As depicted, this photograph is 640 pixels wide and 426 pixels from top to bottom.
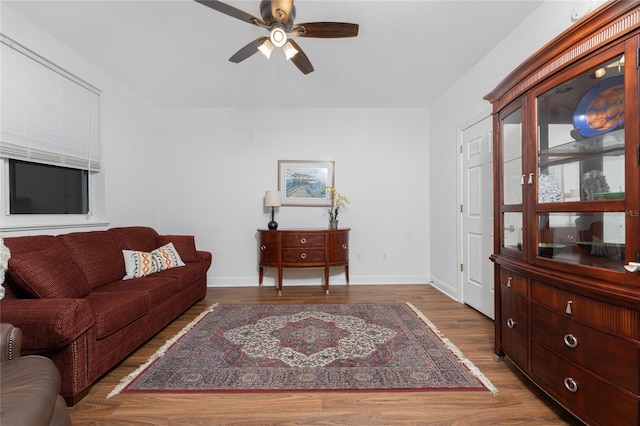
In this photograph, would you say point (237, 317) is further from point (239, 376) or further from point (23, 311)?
point (23, 311)

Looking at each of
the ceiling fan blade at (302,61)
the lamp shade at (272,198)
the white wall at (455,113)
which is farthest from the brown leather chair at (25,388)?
the white wall at (455,113)

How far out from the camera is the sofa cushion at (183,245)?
344cm

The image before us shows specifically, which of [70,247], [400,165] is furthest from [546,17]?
[70,247]

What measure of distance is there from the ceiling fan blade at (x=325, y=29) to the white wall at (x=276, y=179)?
2.21m

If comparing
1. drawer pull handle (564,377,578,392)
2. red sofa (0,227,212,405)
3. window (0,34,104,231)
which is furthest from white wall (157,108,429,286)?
drawer pull handle (564,377,578,392)

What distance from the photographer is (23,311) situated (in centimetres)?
152

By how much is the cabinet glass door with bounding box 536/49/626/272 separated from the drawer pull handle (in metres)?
0.56

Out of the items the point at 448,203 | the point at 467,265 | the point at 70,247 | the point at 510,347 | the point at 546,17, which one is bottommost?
the point at 510,347

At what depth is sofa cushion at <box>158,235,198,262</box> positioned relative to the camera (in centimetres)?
344

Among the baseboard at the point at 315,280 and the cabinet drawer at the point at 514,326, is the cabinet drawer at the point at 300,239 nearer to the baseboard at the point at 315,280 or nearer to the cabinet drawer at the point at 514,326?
the baseboard at the point at 315,280

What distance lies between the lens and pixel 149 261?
2.94 m

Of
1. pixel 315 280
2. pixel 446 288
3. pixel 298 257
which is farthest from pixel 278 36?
pixel 446 288

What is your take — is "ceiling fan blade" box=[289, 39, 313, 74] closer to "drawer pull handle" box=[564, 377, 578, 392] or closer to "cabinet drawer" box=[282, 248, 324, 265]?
"cabinet drawer" box=[282, 248, 324, 265]

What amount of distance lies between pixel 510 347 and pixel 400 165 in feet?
9.61
